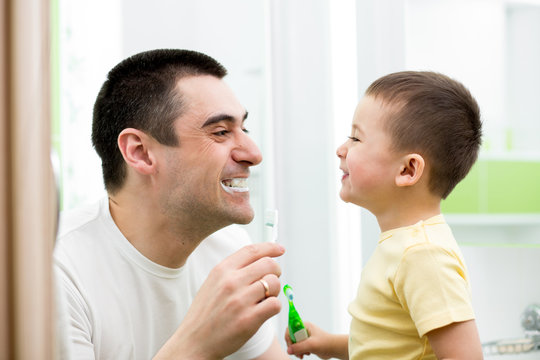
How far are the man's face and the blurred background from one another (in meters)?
0.39

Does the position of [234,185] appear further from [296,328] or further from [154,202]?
[296,328]

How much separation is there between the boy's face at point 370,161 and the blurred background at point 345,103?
1.60 ft

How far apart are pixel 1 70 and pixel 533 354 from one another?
160cm

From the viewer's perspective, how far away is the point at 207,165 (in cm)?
111

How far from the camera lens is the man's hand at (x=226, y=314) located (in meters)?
0.89

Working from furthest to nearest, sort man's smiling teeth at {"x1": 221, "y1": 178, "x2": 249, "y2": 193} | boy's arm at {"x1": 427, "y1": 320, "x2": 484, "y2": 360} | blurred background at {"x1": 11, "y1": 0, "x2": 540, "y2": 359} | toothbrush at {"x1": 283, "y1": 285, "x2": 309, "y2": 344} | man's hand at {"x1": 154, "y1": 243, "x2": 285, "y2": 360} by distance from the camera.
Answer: blurred background at {"x1": 11, "y1": 0, "x2": 540, "y2": 359} < man's smiling teeth at {"x1": 221, "y1": 178, "x2": 249, "y2": 193} < toothbrush at {"x1": 283, "y1": 285, "x2": 309, "y2": 344} < man's hand at {"x1": 154, "y1": 243, "x2": 285, "y2": 360} < boy's arm at {"x1": 427, "y1": 320, "x2": 484, "y2": 360}

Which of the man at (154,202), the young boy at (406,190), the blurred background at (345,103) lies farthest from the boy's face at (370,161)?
the blurred background at (345,103)

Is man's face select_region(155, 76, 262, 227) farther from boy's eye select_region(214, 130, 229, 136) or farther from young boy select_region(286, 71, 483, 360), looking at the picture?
young boy select_region(286, 71, 483, 360)

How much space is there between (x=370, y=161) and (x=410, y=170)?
72 millimetres

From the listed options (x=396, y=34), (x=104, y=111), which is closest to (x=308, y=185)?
(x=396, y=34)

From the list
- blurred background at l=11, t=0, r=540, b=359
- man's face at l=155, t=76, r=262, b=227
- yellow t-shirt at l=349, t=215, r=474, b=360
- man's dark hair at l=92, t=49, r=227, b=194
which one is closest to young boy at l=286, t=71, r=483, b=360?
yellow t-shirt at l=349, t=215, r=474, b=360

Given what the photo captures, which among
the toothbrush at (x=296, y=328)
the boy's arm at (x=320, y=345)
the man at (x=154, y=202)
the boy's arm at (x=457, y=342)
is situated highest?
the man at (x=154, y=202)

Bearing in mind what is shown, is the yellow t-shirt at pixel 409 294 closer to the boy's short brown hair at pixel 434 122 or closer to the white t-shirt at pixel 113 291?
the boy's short brown hair at pixel 434 122

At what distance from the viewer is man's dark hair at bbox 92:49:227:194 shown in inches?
44.6
